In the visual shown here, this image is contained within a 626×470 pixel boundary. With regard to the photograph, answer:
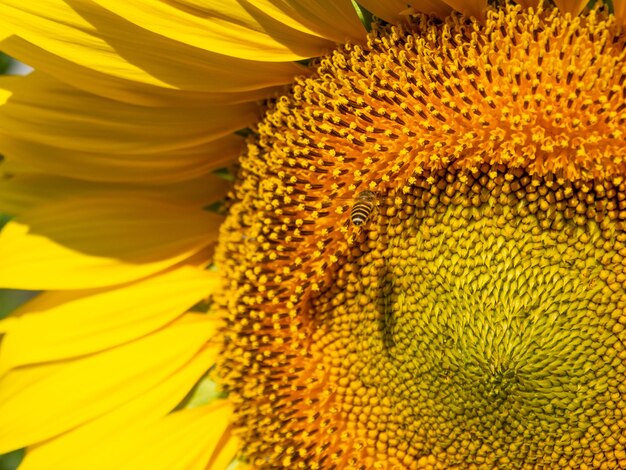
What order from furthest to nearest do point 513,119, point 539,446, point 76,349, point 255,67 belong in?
point 76,349
point 255,67
point 539,446
point 513,119

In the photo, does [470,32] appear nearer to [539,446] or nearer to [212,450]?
[539,446]

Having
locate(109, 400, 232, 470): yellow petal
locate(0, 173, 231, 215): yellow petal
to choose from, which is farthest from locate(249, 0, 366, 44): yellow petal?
locate(109, 400, 232, 470): yellow petal

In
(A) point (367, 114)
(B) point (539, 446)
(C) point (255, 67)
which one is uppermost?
(C) point (255, 67)

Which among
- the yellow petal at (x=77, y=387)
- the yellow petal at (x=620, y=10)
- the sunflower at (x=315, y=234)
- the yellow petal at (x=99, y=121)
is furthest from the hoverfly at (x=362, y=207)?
the yellow petal at (x=77, y=387)

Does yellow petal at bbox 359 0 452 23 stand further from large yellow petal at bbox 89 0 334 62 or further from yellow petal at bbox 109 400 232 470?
yellow petal at bbox 109 400 232 470

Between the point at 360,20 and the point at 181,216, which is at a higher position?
the point at 360,20

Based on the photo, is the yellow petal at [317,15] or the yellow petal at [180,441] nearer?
the yellow petal at [317,15]

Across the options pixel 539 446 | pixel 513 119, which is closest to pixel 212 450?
pixel 539 446

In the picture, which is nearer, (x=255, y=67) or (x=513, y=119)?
(x=513, y=119)

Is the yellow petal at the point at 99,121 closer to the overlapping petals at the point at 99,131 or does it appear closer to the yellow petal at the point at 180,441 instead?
the overlapping petals at the point at 99,131
